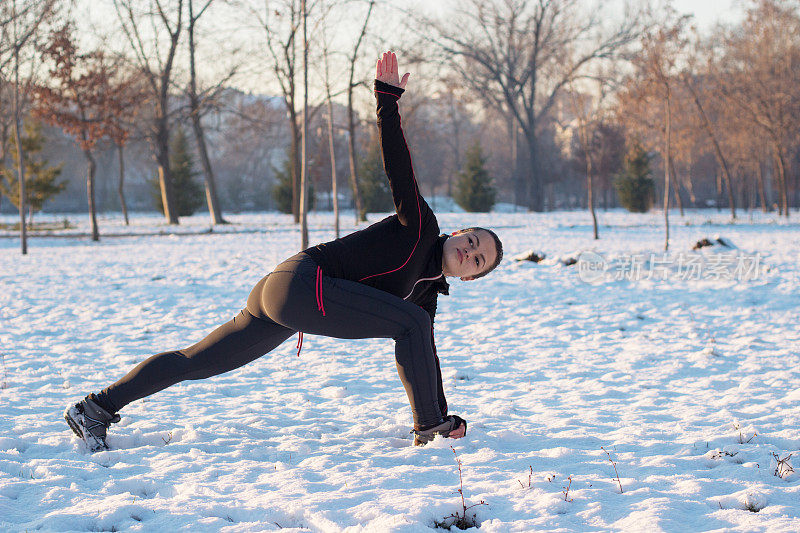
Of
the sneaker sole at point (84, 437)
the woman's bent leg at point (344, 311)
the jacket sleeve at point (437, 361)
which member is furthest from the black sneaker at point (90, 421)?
the jacket sleeve at point (437, 361)

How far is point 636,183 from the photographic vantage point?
4197 cm

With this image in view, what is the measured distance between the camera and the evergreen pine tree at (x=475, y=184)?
41688mm

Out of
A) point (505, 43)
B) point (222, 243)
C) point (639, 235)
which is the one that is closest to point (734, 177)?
point (505, 43)

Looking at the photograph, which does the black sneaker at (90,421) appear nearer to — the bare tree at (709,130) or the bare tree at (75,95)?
the bare tree at (75,95)

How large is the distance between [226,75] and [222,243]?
539 inches

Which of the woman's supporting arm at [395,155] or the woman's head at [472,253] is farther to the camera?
the woman's head at [472,253]

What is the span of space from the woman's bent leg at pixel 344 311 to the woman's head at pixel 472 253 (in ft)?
0.98

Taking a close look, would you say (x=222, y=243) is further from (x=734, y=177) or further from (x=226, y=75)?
(x=734, y=177)

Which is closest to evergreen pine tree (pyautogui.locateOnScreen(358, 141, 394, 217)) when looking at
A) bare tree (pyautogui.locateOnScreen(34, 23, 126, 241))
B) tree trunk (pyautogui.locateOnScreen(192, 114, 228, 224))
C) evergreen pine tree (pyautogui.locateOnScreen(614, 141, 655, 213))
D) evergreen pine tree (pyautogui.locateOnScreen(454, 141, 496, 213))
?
evergreen pine tree (pyautogui.locateOnScreen(454, 141, 496, 213))

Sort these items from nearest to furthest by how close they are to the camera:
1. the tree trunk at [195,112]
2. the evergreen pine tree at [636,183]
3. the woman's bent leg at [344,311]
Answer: the woman's bent leg at [344,311] < the tree trunk at [195,112] < the evergreen pine tree at [636,183]

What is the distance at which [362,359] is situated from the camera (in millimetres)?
5867

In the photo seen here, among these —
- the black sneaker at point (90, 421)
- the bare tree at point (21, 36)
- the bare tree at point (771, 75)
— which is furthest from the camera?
Result: the bare tree at point (771, 75)

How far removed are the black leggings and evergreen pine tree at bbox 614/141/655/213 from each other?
1644 inches

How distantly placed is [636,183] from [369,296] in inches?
1661
